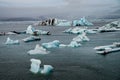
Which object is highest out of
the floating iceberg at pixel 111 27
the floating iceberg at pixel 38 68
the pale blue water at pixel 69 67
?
the floating iceberg at pixel 38 68

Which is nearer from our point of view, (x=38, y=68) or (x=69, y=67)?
(x=38, y=68)

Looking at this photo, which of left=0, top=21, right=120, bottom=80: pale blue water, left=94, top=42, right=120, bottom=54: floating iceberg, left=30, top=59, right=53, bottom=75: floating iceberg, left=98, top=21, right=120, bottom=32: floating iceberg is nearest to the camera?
left=0, top=21, right=120, bottom=80: pale blue water

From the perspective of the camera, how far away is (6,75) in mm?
13766

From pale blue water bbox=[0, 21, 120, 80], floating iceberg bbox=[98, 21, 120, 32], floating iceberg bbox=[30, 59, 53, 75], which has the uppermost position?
floating iceberg bbox=[30, 59, 53, 75]

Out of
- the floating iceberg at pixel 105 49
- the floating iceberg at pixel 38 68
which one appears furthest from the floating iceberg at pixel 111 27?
the floating iceberg at pixel 38 68

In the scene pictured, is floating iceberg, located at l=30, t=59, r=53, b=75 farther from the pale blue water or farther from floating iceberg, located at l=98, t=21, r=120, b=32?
floating iceberg, located at l=98, t=21, r=120, b=32

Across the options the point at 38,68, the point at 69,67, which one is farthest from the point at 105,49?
the point at 38,68

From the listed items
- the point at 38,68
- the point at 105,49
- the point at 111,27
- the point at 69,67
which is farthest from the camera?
the point at 111,27

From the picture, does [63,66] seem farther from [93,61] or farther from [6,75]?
[6,75]

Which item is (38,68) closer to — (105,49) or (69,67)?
(69,67)

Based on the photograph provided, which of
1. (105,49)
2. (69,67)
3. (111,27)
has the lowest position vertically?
(111,27)

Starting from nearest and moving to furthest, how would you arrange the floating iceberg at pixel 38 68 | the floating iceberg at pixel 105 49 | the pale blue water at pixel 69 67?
the pale blue water at pixel 69 67
the floating iceberg at pixel 38 68
the floating iceberg at pixel 105 49

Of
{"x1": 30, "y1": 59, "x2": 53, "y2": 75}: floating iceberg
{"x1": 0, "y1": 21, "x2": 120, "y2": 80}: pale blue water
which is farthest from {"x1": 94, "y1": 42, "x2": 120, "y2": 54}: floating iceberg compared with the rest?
{"x1": 30, "y1": 59, "x2": 53, "y2": 75}: floating iceberg

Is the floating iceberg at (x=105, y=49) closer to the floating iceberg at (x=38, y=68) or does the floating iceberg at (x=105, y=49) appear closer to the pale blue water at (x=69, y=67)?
the pale blue water at (x=69, y=67)
